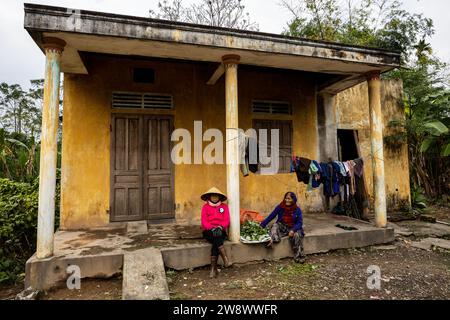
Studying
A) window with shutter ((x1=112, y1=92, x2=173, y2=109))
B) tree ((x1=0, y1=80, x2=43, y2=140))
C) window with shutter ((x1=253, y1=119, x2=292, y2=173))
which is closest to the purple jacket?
window with shutter ((x1=253, y1=119, x2=292, y2=173))

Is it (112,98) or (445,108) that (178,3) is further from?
(445,108)

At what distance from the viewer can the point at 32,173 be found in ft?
26.1

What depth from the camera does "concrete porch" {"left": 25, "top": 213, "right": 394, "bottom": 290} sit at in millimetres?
3730

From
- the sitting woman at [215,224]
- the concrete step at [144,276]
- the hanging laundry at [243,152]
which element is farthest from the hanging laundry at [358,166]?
the concrete step at [144,276]

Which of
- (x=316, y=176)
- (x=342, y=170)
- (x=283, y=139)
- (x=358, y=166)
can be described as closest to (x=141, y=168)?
(x=283, y=139)

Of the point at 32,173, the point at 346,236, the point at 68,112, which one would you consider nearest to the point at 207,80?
the point at 68,112

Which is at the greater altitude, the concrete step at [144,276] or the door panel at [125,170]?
the door panel at [125,170]

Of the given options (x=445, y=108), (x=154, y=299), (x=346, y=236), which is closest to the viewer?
(x=154, y=299)

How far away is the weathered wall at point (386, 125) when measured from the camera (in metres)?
7.57

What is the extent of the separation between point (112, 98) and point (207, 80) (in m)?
2.06

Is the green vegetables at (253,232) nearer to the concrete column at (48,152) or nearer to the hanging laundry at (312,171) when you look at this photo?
the hanging laundry at (312,171)

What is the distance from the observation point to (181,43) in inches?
169

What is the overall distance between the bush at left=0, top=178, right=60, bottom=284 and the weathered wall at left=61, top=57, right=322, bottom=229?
0.58 m

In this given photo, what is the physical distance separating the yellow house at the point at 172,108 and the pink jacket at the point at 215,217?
0.54 feet
